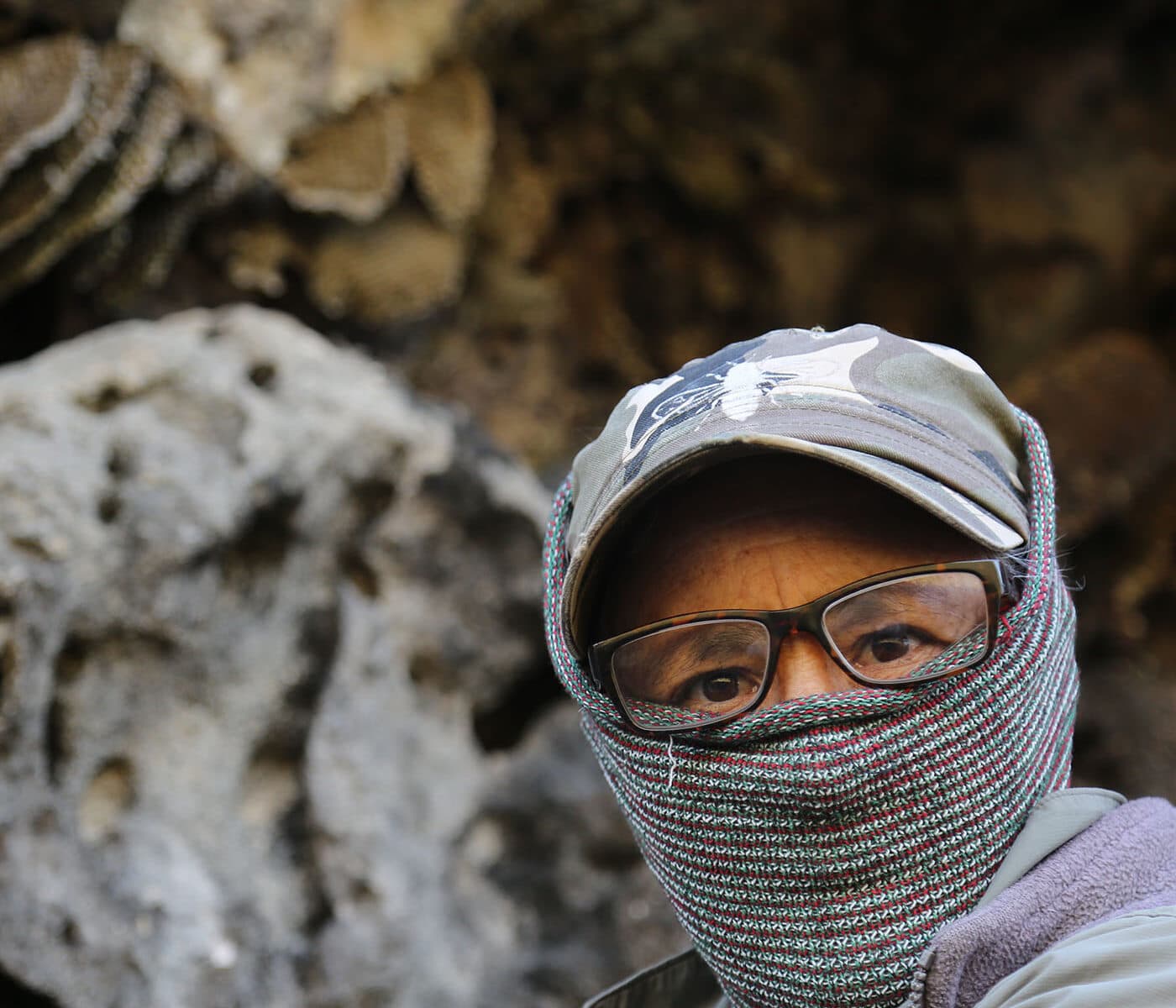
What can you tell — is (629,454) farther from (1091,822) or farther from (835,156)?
(835,156)

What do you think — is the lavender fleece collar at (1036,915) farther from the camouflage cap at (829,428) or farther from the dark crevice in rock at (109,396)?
the dark crevice in rock at (109,396)

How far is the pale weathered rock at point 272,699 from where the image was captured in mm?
2012

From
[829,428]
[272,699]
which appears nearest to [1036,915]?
[829,428]

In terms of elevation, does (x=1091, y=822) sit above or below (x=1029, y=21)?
below

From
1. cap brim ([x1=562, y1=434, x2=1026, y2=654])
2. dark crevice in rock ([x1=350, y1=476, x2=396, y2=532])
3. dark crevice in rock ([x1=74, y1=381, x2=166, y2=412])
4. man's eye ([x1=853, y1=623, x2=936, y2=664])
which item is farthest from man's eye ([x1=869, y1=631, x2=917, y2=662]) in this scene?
dark crevice in rock ([x1=74, y1=381, x2=166, y2=412])

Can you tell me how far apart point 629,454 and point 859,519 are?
202 mm

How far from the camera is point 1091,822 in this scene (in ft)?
2.95

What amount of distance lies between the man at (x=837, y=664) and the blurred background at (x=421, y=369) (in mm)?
1365

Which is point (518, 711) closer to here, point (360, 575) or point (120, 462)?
point (360, 575)

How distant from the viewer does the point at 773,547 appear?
100cm

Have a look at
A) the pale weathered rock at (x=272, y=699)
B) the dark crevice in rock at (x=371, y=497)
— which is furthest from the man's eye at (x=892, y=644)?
the dark crevice in rock at (x=371, y=497)

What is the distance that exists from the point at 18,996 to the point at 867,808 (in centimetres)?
172

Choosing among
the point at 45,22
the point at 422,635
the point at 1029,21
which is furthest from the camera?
the point at 1029,21

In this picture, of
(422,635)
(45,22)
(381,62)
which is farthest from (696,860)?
(381,62)
